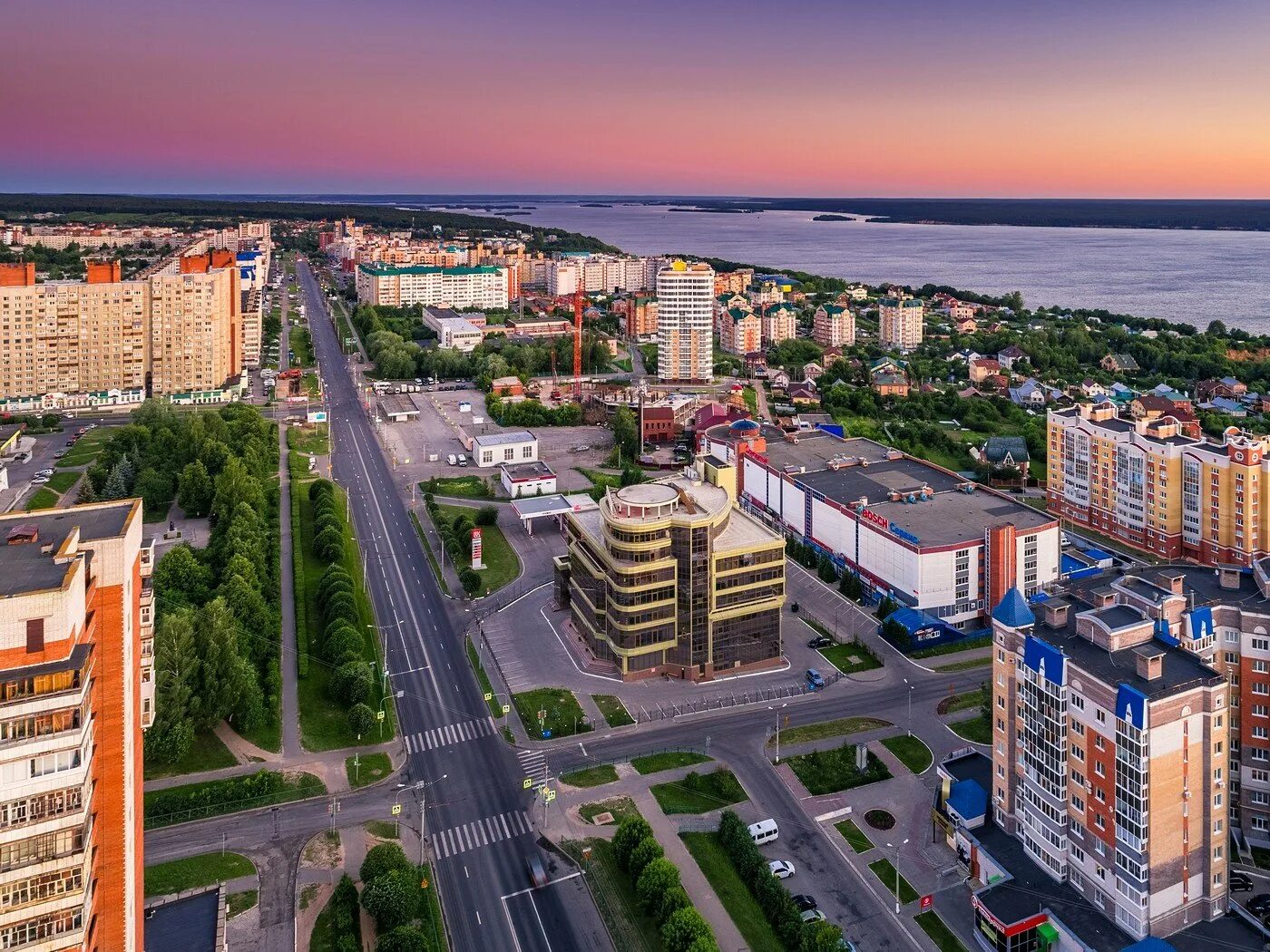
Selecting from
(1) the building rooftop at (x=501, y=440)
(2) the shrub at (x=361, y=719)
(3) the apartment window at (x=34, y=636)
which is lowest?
(2) the shrub at (x=361, y=719)

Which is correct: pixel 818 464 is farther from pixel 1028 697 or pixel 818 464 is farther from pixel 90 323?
pixel 90 323

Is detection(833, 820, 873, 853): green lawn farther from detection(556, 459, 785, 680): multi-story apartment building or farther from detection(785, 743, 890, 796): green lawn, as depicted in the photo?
detection(556, 459, 785, 680): multi-story apartment building

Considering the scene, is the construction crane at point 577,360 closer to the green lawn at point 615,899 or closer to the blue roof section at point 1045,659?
the green lawn at point 615,899

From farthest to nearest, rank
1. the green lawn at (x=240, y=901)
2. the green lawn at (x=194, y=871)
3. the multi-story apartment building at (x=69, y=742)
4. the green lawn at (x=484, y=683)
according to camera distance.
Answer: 1. the green lawn at (x=484, y=683)
2. the green lawn at (x=194, y=871)
3. the green lawn at (x=240, y=901)
4. the multi-story apartment building at (x=69, y=742)

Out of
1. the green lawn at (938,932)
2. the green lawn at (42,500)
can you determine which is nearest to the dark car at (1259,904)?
the green lawn at (938,932)

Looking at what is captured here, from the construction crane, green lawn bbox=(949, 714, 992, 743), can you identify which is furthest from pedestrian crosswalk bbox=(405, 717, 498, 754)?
the construction crane

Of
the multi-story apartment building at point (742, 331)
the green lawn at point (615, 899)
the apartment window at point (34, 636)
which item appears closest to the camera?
the apartment window at point (34, 636)

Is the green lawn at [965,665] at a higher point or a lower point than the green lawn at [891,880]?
higher

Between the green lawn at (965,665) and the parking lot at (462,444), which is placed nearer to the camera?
the green lawn at (965,665)
